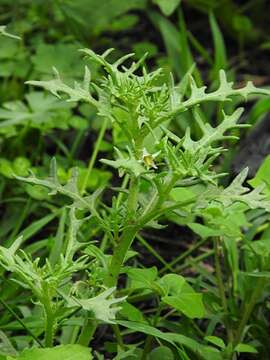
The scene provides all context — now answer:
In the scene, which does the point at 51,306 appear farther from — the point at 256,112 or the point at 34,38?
the point at 34,38

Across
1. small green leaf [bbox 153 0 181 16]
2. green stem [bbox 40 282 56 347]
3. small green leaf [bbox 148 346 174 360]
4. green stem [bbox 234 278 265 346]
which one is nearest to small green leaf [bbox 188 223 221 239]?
green stem [bbox 234 278 265 346]

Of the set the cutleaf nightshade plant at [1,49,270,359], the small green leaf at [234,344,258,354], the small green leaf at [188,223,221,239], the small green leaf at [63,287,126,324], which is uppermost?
the cutleaf nightshade plant at [1,49,270,359]

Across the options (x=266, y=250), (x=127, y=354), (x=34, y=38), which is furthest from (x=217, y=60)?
(x=127, y=354)

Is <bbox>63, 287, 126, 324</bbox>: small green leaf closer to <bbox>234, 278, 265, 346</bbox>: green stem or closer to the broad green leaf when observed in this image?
the broad green leaf

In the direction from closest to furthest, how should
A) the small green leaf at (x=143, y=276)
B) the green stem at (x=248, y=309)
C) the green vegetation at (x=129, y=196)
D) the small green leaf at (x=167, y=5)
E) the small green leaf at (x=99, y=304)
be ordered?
the small green leaf at (x=99, y=304), the green vegetation at (x=129, y=196), the small green leaf at (x=143, y=276), the green stem at (x=248, y=309), the small green leaf at (x=167, y=5)

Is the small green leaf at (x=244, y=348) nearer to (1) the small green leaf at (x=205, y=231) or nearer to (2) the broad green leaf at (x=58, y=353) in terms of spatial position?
(1) the small green leaf at (x=205, y=231)

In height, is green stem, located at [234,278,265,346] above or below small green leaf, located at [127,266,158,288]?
below

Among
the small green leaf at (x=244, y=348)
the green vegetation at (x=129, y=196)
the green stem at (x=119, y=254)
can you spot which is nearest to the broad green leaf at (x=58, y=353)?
the green vegetation at (x=129, y=196)
